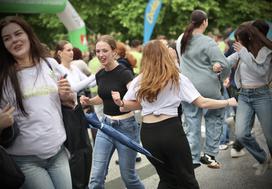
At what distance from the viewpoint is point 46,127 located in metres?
3.14

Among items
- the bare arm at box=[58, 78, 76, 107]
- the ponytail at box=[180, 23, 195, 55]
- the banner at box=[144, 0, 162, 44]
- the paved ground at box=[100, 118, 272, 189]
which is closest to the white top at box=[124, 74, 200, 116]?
the bare arm at box=[58, 78, 76, 107]

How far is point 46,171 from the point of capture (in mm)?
3221

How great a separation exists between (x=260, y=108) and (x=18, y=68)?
3.19m

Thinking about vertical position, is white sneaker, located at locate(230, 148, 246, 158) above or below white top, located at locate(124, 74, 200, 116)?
below

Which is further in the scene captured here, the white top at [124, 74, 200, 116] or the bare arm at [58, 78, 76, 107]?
the white top at [124, 74, 200, 116]

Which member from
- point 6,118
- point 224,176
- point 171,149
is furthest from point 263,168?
point 6,118

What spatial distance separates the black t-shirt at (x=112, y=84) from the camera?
4680 millimetres

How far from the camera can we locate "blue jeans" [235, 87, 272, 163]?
211 inches

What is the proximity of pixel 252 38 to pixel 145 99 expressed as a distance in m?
2.09

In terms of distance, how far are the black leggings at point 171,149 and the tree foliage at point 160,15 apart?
59.2ft

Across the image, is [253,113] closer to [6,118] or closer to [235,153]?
[235,153]

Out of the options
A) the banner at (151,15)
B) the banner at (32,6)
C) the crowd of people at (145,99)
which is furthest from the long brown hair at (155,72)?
the banner at (151,15)

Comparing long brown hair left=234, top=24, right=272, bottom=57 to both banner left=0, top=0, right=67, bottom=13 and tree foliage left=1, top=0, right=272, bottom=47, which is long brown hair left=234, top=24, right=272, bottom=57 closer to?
banner left=0, top=0, right=67, bottom=13

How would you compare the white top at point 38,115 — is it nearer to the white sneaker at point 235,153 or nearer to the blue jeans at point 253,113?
the blue jeans at point 253,113
